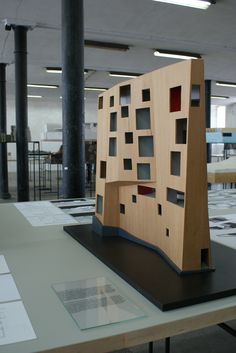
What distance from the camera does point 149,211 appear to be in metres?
0.84

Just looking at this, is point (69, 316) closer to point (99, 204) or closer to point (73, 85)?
point (99, 204)

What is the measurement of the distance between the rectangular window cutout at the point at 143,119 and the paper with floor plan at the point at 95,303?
37 cm

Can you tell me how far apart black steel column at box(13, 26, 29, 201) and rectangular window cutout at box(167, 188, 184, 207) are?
14.6 ft

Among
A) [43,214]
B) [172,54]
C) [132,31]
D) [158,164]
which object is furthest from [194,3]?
[158,164]

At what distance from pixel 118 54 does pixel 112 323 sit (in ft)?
20.4

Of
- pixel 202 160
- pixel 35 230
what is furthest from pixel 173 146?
pixel 35 230

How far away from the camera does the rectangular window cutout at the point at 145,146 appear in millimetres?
838

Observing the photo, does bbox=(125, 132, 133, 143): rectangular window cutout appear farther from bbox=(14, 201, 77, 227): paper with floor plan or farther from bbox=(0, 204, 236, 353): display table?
bbox=(14, 201, 77, 227): paper with floor plan

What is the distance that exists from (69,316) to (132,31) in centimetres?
487

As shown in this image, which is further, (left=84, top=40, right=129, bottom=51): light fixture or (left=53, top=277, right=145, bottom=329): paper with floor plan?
(left=84, top=40, right=129, bottom=51): light fixture

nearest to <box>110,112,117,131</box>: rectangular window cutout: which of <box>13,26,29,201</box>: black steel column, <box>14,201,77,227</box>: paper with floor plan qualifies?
<box>14,201,77,227</box>: paper with floor plan

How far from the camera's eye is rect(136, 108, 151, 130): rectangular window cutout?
32.8 inches

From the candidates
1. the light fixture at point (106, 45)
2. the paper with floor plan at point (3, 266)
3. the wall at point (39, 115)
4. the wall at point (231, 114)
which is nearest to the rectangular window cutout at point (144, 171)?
the paper with floor plan at point (3, 266)

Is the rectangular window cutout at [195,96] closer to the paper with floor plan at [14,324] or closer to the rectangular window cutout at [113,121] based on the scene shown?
the rectangular window cutout at [113,121]
